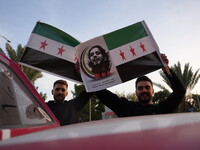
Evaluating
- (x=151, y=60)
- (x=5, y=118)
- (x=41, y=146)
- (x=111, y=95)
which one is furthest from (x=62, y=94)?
(x=41, y=146)

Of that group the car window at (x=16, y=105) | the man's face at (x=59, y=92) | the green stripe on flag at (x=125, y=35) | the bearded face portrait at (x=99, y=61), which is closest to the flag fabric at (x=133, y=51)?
the green stripe on flag at (x=125, y=35)

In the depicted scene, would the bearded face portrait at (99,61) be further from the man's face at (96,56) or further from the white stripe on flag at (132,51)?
the white stripe on flag at (132,51)

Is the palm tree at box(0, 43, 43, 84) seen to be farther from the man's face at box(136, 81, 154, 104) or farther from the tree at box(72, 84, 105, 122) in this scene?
the tree at box(72, 84, 105, 122)

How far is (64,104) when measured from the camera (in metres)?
3.51

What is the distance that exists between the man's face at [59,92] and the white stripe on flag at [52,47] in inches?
21.3

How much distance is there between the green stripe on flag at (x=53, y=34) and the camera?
4.05 metres

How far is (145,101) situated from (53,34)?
2261 millimetres

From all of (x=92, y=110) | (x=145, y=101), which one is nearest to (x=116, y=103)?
(x=145, y=101)

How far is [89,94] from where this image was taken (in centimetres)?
372

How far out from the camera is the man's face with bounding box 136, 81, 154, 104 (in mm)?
3271

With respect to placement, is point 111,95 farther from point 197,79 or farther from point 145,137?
point 197,79

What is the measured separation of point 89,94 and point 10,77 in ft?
6.78

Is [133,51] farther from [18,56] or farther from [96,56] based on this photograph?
[18,56]

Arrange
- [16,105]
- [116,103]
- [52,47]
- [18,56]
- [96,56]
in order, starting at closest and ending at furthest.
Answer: [16,105] → [116,103] → [96,56] → [52,47] → [18,56]
